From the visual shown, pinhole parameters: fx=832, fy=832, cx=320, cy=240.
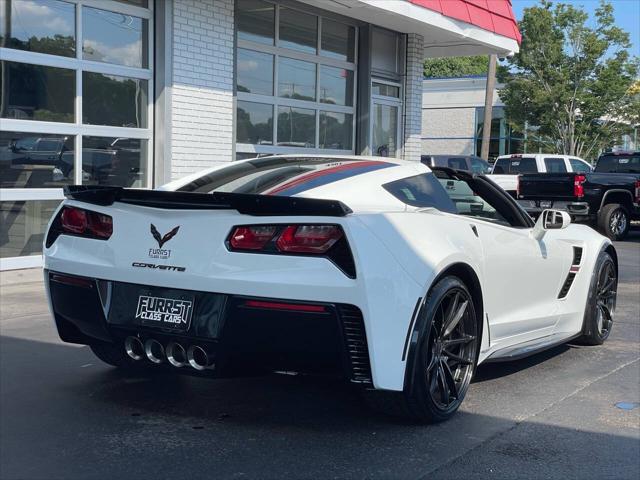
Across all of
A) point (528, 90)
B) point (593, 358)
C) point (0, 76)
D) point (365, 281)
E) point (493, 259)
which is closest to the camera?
point (365, 281)

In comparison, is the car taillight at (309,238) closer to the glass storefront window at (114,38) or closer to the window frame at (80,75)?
the window frame at (80,75)

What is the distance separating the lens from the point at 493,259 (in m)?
5.00

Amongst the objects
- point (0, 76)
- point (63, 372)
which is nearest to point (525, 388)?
point (63, 372)

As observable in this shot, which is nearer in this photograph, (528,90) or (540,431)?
(540,431)

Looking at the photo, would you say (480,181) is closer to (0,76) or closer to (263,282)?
(263,282)

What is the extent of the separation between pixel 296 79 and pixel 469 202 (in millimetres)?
8403

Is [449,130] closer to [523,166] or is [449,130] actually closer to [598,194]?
[523,166]

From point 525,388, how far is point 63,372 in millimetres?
3088

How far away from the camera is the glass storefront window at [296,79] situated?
13.4 m

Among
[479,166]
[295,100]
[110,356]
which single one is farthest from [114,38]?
[479,166]

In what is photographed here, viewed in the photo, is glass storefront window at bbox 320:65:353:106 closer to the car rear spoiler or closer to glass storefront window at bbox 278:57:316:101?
glass storefront window at bbox 278:57:316:101

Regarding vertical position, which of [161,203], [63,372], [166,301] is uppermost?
[161,203]

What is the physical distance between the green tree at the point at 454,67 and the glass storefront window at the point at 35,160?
215ft

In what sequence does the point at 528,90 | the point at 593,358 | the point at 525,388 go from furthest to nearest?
the point at 528,90, the point at 593,358, the point at 525,388
